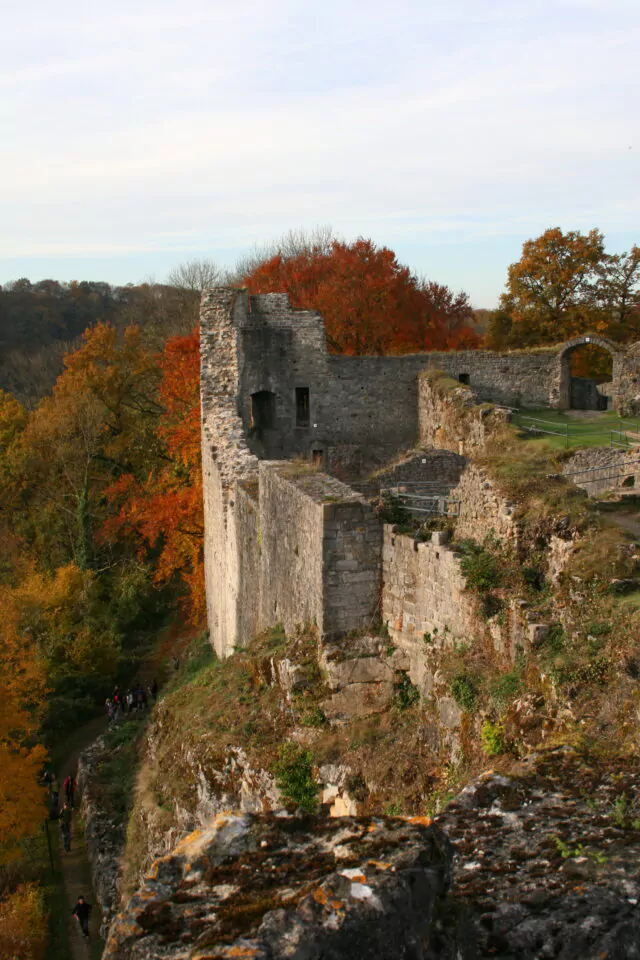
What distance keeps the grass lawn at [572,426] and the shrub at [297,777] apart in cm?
1009

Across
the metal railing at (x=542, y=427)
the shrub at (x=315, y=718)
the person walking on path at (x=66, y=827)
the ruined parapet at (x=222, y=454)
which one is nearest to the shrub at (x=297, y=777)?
the shrub at (x=315, y=718)

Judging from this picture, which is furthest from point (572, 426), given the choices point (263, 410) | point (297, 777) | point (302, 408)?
point (297, 777)

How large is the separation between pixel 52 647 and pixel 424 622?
17229 millimetres

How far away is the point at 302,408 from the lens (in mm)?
21250

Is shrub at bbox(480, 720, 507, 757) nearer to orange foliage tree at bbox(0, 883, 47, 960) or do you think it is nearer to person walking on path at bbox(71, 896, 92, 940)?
orange foliage tree at bbox(0, 883, 47, 960)

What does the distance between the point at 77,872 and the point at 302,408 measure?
10927mm

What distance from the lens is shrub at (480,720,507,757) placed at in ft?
21.1

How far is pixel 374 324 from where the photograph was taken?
104ft

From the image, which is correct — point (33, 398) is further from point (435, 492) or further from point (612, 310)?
point (435, 492)

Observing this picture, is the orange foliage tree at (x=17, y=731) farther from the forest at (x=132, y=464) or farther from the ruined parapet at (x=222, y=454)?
the ruined parapet at (x=222, y=454)

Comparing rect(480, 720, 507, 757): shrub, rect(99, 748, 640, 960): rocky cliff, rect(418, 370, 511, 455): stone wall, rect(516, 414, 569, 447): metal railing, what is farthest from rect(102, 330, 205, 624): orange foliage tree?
rect(99, 748, 640, 960): rocky cliff

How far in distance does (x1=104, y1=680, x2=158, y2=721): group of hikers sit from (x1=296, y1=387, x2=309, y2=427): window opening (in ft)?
24.7

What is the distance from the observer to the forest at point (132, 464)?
23328 mm

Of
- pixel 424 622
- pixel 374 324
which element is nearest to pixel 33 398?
pixel 374 324
